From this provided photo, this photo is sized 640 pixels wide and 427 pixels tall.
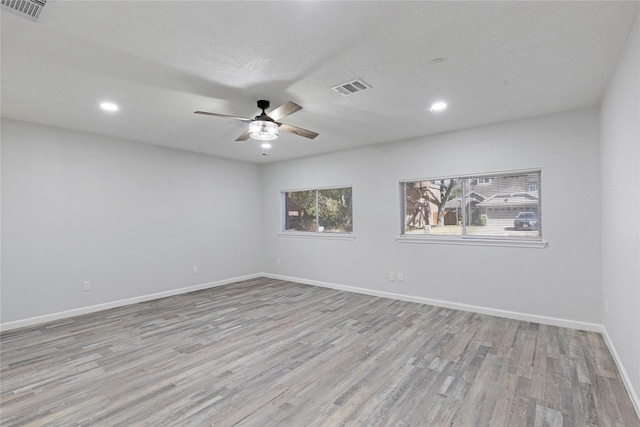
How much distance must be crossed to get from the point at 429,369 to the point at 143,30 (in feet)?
11.4

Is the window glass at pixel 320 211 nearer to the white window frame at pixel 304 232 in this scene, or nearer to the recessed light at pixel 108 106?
the white window frame at pixel 304 232

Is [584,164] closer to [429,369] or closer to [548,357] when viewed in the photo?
[548,357]

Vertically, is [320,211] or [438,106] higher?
[438,106]

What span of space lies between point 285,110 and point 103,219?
360 cm

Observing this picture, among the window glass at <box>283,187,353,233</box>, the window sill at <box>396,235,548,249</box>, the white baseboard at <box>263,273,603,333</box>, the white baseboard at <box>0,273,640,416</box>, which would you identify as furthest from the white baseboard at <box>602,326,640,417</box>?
the window glass at <box>283,187,353,233</box>

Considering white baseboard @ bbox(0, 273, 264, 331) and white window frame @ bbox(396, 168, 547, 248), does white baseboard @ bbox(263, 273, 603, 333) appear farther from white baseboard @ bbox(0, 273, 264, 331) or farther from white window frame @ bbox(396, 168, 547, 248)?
white baseboard @ bbox(0, 273, 264, 331)

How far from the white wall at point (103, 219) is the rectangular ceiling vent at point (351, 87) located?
12.5ft

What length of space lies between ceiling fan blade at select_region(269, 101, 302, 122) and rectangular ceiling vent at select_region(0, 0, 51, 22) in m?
1.69

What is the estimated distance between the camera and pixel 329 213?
6242 mm

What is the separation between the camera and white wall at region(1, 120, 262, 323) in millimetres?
3963

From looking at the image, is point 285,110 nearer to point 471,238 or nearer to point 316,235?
point 471,238

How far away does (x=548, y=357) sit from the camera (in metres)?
2.94

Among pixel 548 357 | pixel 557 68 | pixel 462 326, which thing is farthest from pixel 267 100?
pixel 548 357

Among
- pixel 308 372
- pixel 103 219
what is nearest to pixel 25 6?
pixel 308 372
